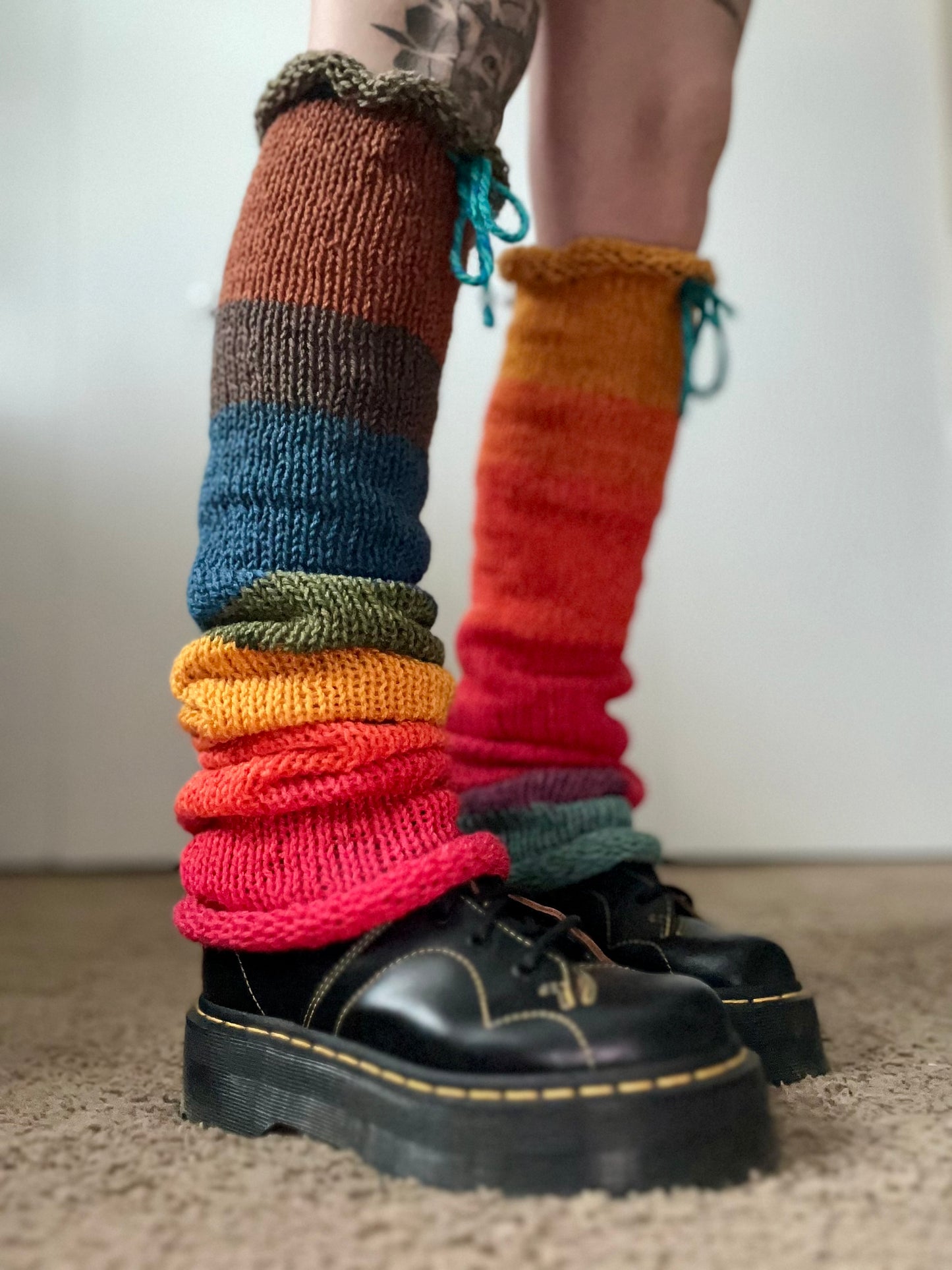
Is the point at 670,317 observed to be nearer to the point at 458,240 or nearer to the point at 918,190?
the point at 458,240

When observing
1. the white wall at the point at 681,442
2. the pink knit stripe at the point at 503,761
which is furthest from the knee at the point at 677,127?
the white wall at the point at 681,442

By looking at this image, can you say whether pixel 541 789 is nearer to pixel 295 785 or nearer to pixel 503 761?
pixel 503 761

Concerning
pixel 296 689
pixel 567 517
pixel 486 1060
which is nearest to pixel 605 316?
pixel 567 517

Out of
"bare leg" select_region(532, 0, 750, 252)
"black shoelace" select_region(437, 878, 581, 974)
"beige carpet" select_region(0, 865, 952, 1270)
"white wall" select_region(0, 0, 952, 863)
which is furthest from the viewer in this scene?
"white wall" select_region(0, 0, 952, 863)

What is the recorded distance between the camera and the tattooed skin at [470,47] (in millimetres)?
523

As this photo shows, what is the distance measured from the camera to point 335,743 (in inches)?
19.1

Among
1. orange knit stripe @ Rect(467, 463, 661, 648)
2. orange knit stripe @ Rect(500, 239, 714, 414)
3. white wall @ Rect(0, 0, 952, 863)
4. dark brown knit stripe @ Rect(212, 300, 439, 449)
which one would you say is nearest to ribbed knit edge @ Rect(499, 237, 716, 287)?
orange knit stripe @ Rect(500, 239, 714, 414)

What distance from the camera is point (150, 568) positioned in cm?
156

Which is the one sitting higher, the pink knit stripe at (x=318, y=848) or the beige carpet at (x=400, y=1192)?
the pink knit stripe at (x=318, y=848)

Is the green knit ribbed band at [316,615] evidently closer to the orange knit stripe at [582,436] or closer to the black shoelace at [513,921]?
the black shoelace at [513,921]

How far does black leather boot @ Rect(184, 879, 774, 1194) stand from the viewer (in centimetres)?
37

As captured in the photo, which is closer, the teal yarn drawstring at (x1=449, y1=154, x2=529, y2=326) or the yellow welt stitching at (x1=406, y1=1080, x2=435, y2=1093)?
the yellow welt stitching at (x1=406, y1=1080, x2=435, y2=1093)

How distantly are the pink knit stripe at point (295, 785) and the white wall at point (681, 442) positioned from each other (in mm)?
1103

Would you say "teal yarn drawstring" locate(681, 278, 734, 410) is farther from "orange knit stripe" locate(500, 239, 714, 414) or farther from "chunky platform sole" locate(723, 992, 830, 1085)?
"chunky platform sole" locate(723, 992, 830, 1085)
